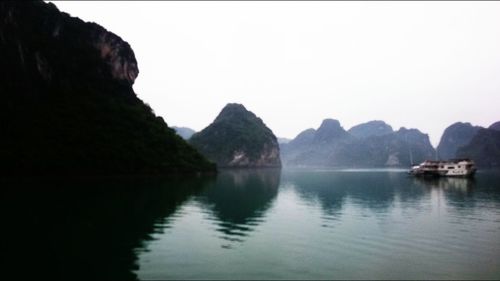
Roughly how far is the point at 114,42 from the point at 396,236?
148 meters

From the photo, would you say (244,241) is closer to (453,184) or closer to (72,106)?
(453,184)

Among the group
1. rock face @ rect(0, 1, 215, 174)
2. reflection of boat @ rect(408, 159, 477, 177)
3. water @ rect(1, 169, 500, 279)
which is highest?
rock face @ rect(0, 1, 215, 174)

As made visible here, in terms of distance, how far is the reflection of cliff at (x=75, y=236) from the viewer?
19.4 meters

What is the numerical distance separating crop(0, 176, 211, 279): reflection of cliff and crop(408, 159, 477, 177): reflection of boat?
100 metres

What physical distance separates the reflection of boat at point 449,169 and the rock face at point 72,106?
74.3m

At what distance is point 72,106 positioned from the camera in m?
119

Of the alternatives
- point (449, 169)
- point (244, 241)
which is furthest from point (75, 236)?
point (449, 169)

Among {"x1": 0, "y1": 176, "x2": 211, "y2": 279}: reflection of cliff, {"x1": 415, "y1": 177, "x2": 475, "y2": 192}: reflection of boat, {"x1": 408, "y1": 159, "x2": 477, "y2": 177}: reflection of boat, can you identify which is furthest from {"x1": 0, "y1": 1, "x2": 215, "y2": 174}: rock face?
{"x1": 415, "y1": 177, "x2": 475, "y2": 192}: reflection of boat

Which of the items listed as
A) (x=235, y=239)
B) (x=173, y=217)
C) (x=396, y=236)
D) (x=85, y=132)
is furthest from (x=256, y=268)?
(x=85, y=132)

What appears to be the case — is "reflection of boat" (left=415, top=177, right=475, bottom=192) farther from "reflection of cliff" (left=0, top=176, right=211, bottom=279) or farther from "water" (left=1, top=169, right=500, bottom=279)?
"reflection of cliff" (left=0, top=176, right=211, bottom=279)

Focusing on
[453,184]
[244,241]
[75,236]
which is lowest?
[244,241]

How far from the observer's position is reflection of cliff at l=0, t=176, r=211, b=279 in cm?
1939

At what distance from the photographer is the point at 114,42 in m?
154

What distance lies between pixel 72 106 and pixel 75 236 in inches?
4064
